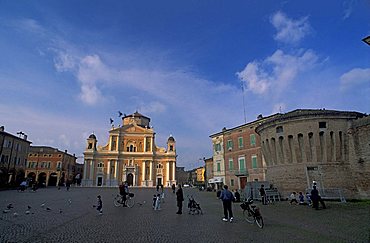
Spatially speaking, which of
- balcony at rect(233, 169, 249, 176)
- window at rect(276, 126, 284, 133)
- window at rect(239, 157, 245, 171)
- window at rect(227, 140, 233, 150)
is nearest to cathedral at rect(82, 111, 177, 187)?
window at rect(227, 140, 233, 150)

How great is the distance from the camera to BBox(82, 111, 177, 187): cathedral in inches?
2255

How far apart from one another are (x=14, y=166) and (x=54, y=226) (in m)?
41.2

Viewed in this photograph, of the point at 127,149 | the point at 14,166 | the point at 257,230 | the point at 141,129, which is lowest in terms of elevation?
the point at 257,230

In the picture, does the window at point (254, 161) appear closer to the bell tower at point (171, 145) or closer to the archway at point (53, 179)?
the bell tower at point (171, 145)

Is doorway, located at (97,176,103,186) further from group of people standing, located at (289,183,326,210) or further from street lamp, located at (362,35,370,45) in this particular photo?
street lamp, located at (362,35,370,45)

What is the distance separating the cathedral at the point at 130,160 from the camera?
57281 millimetres

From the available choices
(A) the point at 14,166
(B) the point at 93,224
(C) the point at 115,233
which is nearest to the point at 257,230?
(C) the point at 115,233

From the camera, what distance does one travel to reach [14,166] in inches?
1650

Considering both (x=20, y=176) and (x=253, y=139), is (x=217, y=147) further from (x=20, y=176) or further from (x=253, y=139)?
(x=20, y=176)

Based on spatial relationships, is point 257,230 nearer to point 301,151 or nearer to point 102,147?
point 301,151

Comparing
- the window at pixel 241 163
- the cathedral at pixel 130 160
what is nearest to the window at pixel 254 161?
the window at pixel 241 163

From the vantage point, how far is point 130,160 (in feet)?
197

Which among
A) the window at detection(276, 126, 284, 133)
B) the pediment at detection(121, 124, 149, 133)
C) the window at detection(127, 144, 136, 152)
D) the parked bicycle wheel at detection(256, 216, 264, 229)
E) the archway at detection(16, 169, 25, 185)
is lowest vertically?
the parked bicycle wheel at detection(256, 216, 264, 229)

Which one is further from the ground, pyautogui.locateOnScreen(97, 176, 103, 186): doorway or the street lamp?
the street lamp
